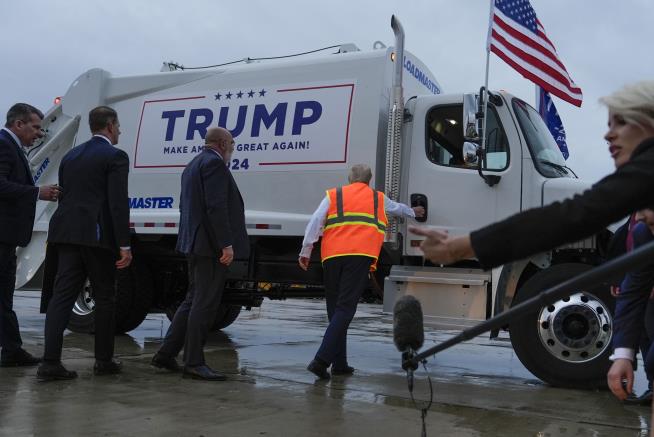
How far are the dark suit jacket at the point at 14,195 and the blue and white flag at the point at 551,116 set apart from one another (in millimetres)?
8563

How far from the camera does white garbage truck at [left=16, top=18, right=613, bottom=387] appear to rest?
6047 mm

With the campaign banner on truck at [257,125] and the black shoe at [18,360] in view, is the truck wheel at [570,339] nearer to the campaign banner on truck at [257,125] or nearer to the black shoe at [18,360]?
the campaign banner on truck at [257,125]

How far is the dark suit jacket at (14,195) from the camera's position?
213 inches

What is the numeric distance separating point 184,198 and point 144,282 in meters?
2.93

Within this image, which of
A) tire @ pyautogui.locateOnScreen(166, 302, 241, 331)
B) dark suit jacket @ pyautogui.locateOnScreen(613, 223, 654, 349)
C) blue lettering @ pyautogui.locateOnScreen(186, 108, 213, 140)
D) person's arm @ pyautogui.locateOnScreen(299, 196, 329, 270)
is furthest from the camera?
tire @ pyautogui.locateOnScreen(166, 302, 241, 331)

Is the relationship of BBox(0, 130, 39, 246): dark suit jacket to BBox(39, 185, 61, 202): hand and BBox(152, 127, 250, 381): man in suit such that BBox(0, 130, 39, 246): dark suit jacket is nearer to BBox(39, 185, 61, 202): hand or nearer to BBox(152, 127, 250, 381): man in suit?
BBox(39, 185, 61, 202): hand

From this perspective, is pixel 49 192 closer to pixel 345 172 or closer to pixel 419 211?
pixel 345 172

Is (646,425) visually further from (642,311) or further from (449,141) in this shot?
(449,141)

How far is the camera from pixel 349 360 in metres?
6.96

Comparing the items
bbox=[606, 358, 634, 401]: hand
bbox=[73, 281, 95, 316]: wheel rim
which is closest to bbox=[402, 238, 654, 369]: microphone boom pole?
bbox=[606, 358, 634, 401]: hand

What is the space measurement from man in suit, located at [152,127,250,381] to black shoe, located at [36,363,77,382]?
871mm

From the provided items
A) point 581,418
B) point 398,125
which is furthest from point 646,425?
point 398,125

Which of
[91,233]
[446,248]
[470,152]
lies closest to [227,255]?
[91,233]

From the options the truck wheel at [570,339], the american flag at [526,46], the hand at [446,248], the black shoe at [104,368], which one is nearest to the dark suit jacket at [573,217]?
the hand at [446,248]
